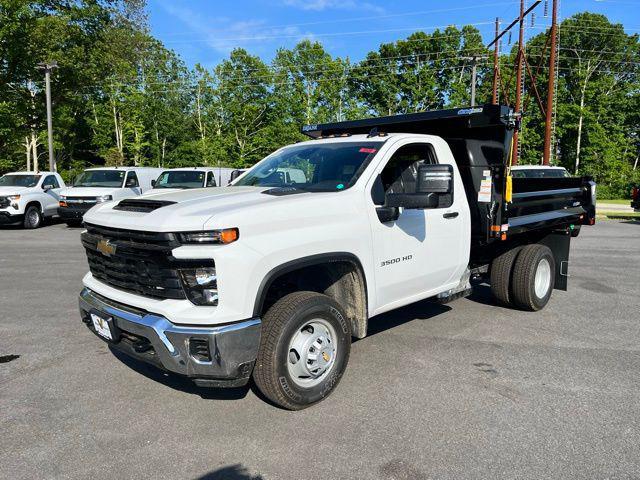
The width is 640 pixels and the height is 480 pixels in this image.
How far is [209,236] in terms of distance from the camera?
307 cm

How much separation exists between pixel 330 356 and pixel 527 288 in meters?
3.31

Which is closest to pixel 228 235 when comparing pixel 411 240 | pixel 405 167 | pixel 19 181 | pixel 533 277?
pixel 411 240

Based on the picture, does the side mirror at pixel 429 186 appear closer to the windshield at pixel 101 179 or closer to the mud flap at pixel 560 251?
the mud flap at pixel 560 251

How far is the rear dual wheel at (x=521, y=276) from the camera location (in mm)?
6005

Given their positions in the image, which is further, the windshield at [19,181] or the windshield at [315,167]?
the windshield at [19,181]

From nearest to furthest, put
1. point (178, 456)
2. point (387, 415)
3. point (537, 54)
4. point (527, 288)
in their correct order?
point (178, 456)
point (387, 415)
point (527, 288)
point (537, 54)

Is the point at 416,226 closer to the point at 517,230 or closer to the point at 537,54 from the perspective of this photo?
the point at 517,230

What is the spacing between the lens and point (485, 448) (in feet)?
10.3

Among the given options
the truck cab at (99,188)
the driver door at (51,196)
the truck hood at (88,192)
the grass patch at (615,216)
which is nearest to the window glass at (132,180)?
the truck cab at (99,188)

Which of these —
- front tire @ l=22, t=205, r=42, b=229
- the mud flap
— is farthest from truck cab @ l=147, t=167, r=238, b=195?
the mud flap

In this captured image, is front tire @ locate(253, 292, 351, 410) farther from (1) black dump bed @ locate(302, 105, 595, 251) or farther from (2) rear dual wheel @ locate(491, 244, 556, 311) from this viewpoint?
(2) rear dual wheel @ locate(491, 244, 556, 311)

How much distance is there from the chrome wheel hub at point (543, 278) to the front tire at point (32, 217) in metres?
15.5

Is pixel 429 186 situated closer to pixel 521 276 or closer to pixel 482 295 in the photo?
pixel 521 276

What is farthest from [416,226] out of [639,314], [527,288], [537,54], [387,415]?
[537,54]
